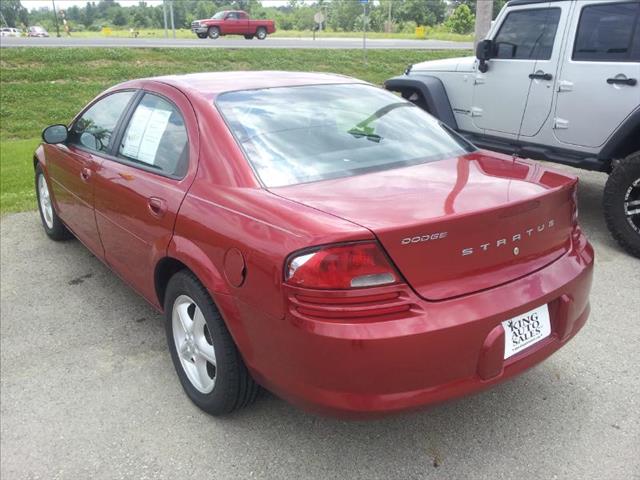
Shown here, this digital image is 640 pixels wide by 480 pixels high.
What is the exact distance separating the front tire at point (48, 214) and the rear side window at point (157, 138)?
6.34ft

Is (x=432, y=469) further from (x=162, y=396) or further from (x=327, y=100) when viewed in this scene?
(x=327, y=100)

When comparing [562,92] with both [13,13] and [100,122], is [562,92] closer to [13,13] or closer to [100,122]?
[100,122]

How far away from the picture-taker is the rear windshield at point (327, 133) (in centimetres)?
269

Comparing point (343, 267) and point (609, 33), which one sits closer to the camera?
point (343, 267)

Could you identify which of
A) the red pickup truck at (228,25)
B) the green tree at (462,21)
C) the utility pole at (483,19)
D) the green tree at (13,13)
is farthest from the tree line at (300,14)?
the utility pole at (483,19)

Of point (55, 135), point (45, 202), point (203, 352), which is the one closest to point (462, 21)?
point (45, 202)

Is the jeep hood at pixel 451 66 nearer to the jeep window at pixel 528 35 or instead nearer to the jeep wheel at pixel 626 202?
the jeep window at pixel 528 35

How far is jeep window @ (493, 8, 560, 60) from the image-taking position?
18.0 ft

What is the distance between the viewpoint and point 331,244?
2.05 metres

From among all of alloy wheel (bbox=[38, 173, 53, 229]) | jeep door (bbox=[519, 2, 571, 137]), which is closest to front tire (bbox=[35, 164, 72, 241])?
alloy wheel (bbox=[38, 173, 53, 229])

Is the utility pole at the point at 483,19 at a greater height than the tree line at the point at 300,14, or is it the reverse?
the tree line at the point at 300,14

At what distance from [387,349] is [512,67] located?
464 cm

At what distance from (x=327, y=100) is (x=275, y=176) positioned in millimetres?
855

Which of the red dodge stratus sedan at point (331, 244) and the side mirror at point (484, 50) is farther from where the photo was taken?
the side mirror at point (484, 50)
